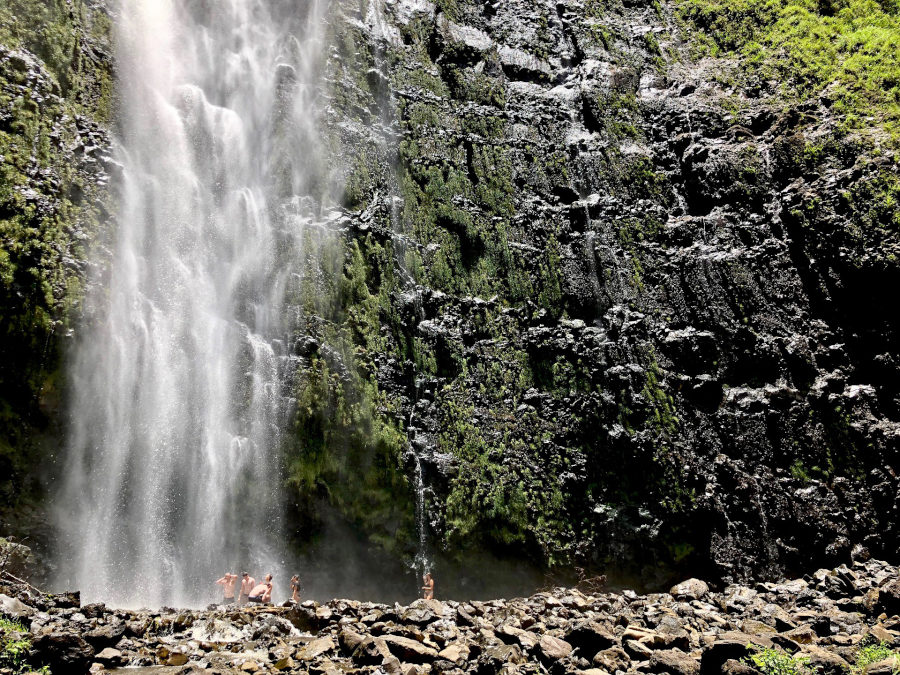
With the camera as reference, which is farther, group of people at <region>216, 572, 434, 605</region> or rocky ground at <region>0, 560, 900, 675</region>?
group of people at <region>216, 572, 434, 605</region>

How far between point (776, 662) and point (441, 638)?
3938mm

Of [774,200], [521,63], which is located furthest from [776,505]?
[521,63]

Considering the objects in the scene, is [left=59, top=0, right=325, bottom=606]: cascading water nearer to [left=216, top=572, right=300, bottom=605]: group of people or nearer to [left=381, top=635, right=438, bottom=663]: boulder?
[left=216, top=572, right=300, bottom=605]: group of people

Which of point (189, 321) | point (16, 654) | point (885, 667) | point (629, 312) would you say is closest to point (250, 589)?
point (16, 654)

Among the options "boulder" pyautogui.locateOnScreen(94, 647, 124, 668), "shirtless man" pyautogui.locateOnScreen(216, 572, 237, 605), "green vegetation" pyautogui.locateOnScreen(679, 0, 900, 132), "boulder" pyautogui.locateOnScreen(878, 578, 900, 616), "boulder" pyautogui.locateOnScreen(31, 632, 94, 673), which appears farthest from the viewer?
"green vegetation" pyautogui.locateOnScreen(679, 0, 900, 132)

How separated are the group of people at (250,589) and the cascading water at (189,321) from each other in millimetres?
466

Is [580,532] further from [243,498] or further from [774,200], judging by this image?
[774,200]

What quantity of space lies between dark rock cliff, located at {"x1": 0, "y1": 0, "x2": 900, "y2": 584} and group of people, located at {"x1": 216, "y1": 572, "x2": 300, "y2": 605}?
5.38ft

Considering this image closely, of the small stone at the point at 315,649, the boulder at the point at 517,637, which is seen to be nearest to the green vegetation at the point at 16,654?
the small stone at the point at 315,649

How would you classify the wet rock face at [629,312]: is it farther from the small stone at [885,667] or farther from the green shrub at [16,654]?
the green shrub at [16,654]

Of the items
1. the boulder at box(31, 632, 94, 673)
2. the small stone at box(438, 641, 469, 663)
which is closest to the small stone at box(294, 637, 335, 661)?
the small stone at box(438, 641, 469, 663)

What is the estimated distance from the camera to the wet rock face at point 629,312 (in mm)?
13125

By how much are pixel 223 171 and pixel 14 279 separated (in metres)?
5.83

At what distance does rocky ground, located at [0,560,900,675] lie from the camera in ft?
20.7
